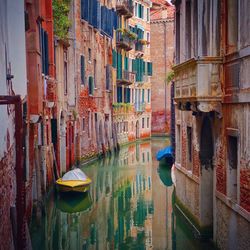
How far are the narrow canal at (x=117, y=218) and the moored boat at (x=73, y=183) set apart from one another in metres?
0.29

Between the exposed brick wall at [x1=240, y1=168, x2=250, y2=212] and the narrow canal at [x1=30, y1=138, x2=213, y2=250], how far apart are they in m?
2.53

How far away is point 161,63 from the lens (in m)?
40.8

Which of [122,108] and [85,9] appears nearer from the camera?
[85,9]

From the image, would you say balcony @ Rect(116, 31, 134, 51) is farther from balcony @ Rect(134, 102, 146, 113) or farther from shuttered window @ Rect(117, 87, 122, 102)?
balcony @ Rect(134, 102, 146, 113)

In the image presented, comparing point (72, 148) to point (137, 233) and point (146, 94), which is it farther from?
point (146, 94)

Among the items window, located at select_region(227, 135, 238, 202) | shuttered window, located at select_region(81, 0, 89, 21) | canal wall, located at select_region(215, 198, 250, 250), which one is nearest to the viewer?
canal wall, located at select_region(215, 198, 250, 250)

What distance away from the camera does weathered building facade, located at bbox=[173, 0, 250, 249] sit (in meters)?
7.63

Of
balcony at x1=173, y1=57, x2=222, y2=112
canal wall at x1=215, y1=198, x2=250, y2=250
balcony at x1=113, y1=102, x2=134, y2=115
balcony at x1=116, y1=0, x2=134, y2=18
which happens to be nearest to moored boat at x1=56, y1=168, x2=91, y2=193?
canal wall at x1=215, y1=198, x2=250, y2=250

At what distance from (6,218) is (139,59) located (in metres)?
30.5

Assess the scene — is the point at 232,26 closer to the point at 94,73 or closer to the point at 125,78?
the point at 94,73

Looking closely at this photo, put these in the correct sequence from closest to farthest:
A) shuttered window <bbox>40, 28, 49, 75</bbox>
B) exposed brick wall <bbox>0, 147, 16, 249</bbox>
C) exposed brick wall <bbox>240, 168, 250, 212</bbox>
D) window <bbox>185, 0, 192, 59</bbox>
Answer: exposed brick wall <bbox>0, 147, 16, 249</bbox> → exposed brick wall <bbox>240, 168, 250, 212</bbox> → window <bbox>185, 0, 192, 59</bbox> → shuttered window <bbox>40, 28, 49, 75</bbox>

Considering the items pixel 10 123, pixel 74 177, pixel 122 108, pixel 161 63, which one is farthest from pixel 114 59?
pixel 10 123

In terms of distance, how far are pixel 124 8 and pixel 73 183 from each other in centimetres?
1833

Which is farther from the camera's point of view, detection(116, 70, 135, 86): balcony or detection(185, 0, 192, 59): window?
detection(116, 70, 135, 86): balcony
